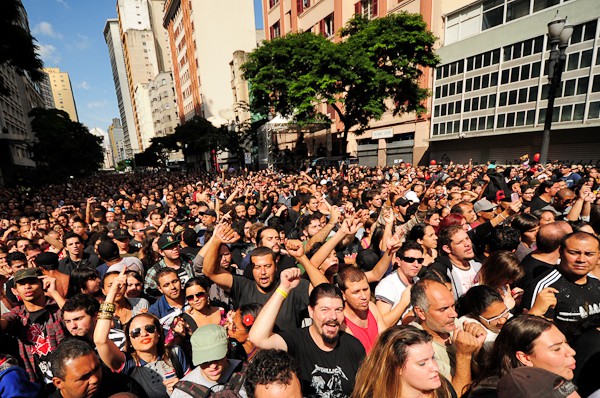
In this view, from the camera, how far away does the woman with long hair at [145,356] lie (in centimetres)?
249

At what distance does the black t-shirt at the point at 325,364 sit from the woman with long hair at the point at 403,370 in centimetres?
34

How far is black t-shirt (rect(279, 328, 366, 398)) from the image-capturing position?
2195 millimetres

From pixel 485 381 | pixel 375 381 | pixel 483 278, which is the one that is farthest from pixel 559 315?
pixel 375 381

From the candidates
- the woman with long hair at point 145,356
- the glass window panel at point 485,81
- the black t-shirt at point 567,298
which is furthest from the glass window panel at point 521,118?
the woman with long hair at point 145,356

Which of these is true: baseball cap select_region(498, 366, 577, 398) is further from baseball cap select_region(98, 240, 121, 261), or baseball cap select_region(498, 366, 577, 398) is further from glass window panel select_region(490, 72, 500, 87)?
glass window panel select_region(490, 72, 500, 87)

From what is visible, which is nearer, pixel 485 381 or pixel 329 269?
pixel 485 381

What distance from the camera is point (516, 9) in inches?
947

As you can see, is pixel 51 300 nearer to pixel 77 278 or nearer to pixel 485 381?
pixel 77 278

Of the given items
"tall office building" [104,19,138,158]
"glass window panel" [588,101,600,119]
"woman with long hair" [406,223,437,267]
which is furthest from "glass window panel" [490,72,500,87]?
"tall office building" [104,19,138,158]

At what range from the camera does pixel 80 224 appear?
665 centimetres

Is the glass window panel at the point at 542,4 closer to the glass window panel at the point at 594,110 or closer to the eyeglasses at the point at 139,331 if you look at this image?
the glass window panel at the point at 594,110

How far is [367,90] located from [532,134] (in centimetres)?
1429

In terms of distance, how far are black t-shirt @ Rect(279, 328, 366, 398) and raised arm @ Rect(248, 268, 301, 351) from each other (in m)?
0.10

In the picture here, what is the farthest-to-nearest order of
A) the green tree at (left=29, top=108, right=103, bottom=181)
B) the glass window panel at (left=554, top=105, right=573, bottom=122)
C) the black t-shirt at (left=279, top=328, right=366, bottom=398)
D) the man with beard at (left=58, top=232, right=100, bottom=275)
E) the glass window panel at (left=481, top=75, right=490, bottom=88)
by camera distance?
1. the green tree at (left=29, top=108, right=103, bottom=181)
2. the glass window panel at (left=481, top=75, right=490, bottom=88)
3. the glass window panel at (left=554, top=105, right=573, bottom=122)
4. the man with beard at (left=58, top=232, right=100, bottom=275)
5. the black t-shirt at (left=279, top=328, right=366, bottom=398)
